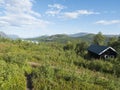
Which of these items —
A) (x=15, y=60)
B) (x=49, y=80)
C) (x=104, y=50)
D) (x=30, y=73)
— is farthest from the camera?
(x=104, y=50)

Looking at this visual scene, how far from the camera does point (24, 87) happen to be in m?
14.2

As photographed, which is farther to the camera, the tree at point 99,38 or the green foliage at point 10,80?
the tree at point 99,38

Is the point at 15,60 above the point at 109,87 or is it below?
above

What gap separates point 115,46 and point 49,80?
→ 38.0 metres

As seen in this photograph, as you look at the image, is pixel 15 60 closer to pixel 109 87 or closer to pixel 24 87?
pixel 24 87

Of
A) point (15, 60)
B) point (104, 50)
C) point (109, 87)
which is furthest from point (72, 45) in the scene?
point (109, 87)

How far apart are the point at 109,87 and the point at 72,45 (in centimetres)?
4546

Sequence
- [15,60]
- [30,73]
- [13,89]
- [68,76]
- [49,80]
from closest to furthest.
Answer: [13,89] → [49,80] → [68,76] → [30,73] → [15,60]

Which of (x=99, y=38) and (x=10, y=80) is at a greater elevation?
(x=99, y=38)

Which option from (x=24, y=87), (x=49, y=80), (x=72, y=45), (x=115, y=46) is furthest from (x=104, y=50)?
(x=72, y=45)

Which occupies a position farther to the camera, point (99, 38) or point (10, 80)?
point (99, 38)

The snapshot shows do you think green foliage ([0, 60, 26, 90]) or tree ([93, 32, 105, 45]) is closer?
green foliage ([0, 60, 26, 90])

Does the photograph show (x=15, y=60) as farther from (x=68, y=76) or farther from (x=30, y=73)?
(x=68, y=76)

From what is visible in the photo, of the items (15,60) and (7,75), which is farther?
(15,60)
